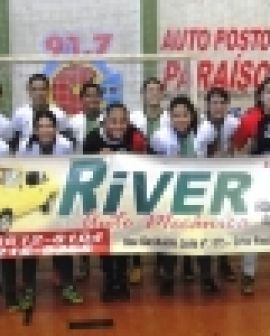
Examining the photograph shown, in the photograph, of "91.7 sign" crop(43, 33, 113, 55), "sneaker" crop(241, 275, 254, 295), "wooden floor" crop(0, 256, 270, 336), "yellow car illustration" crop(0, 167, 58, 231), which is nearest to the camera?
"wooden floor" crop(0, 256, 270, 336)

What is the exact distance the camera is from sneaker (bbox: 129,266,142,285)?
6.95 meters

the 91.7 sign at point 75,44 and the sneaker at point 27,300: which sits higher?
the 91.7 sign at point 75,44

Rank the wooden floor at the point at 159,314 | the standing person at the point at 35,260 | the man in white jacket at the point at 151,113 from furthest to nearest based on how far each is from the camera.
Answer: the man in white jacket at the point at 151,113 → the standing person at the point at 35,260 → the wooden floor at the point at 159,314

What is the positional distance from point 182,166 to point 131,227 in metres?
0.55

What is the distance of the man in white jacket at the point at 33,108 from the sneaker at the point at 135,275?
4.07 ft

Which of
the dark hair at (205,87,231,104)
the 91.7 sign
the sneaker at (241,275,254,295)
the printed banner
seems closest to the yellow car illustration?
the printed banner

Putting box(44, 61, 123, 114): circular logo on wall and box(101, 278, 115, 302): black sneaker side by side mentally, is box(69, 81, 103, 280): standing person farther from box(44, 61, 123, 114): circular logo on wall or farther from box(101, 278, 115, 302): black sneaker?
box(44, 61, 123, 114): circular logo on wall

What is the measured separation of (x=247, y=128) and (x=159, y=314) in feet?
4.90

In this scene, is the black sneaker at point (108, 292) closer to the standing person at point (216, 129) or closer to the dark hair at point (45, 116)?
the standing person at point (216, 129)

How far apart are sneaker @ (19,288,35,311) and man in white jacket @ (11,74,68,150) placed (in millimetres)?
1089

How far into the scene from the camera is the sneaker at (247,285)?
673cm

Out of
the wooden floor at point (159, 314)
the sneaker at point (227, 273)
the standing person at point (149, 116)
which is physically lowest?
the wooden floor at point (159, 314)

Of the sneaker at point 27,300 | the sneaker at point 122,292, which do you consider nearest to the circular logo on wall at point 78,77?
the sneaker at point 122,292

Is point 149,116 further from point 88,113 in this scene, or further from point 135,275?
point 135,275
